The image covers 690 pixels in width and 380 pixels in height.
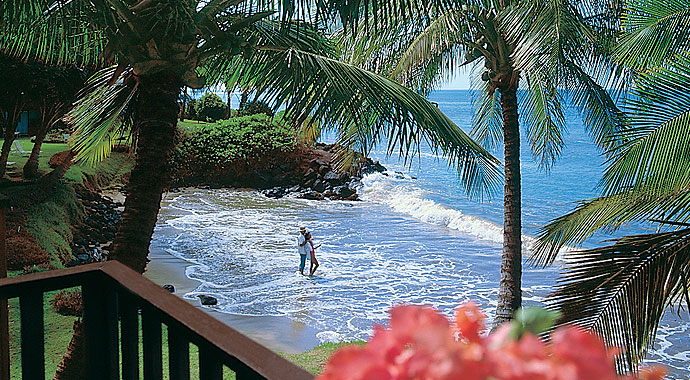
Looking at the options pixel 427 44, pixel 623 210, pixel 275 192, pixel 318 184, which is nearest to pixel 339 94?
pixel 623 210

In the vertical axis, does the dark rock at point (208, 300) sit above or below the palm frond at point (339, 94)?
below

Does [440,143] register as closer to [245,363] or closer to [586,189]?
[245,363]

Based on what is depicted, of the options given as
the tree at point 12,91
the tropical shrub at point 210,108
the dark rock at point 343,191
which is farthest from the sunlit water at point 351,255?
the tree at point 12,91

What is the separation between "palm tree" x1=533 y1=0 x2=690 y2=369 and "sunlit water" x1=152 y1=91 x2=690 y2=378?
3.12m

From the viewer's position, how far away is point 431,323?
0.99 ft

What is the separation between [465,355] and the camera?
0.29 metres

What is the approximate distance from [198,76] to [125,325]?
347 cm

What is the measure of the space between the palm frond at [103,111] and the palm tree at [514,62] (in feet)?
8.54

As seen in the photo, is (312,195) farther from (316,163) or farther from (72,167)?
(72,167)

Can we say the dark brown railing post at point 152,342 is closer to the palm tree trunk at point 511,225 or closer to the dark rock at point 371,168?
the palm tree trunk at point 511,225

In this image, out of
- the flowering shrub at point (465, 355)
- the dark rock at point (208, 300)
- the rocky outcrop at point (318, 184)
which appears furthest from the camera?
the rocky outcrop at point (318, 184)

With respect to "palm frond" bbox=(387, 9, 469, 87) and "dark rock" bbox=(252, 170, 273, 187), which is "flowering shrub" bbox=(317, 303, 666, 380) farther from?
"dark rock" bbox=(252, 170, 273, 187)

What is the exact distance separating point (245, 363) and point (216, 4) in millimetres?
4067

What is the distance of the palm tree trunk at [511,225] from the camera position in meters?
8.82
